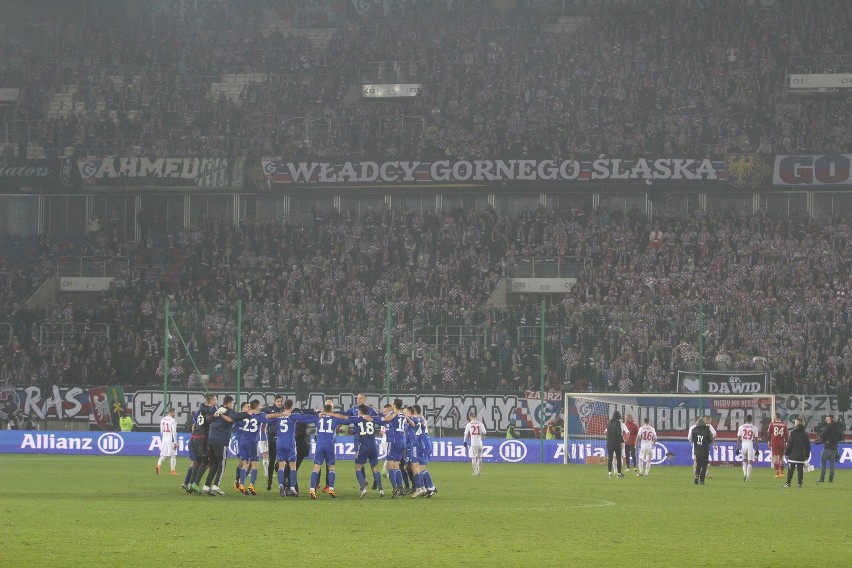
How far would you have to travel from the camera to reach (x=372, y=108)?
65.8 meters

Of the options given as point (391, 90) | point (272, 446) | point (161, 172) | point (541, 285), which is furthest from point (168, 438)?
point (391, 90)

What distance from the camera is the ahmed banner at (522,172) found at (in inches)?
2286

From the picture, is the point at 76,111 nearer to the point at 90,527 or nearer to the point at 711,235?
the point at 711,235

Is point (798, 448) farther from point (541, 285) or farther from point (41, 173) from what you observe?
point (41, 173)

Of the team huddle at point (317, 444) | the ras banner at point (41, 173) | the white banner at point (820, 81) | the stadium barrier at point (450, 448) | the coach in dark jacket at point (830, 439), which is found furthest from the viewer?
the ras banner at point (41, 173)

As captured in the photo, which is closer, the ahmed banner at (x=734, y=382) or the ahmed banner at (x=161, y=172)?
the ahmed banner at (x=734, y=382)

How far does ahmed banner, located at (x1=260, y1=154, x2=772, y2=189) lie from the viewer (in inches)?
2286

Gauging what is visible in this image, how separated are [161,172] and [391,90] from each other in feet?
38.8

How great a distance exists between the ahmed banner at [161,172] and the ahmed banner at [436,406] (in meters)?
16.2

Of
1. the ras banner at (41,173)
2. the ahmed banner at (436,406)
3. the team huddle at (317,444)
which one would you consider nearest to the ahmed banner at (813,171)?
the ahmed banner at (436,406)

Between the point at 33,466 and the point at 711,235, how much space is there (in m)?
29.9

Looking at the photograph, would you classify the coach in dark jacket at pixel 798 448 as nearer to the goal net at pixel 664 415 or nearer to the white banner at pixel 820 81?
the goal net at pixel 664 415

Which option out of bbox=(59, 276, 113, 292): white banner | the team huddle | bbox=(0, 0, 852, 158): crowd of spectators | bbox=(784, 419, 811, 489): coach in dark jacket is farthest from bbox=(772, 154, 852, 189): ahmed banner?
the team huddle

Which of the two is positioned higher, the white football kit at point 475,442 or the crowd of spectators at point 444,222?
the crowd of spectators at point 444,222
